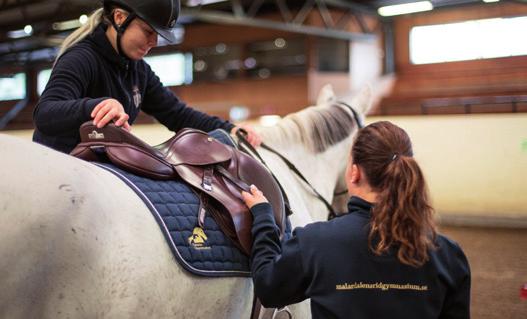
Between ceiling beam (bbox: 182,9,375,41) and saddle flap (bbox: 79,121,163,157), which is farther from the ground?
ceiling beam (bbox: 182,9,375,41)

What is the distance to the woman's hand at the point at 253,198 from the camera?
141 cm

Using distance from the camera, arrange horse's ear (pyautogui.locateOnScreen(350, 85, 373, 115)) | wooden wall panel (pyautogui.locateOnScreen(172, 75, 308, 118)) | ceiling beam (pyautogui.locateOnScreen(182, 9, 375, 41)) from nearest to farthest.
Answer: horse's ear (pyautogui.locateOnScreen(350, 85, 373, 115))
ceiling beam (pyautogui.locateOnScreen(182, 9, 375, 41))
wooden wall panel (pyautogui.locateOnScreen(172, 75, 308, 118))

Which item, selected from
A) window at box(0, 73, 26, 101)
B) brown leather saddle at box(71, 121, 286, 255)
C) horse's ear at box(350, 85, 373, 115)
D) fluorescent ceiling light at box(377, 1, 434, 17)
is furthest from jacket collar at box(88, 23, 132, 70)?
fluorescent ceiling light at box(377, 1, 434, 17)

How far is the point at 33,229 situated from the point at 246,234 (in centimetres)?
57

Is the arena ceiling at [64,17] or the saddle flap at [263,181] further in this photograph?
the arena ceiling at [64,17]

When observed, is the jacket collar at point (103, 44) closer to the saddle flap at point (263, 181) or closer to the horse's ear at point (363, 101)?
the saddle flap at point (263, 181)

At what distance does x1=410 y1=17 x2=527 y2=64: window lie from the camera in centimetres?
1021

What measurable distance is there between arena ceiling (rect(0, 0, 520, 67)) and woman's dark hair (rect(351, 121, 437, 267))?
18.1ft

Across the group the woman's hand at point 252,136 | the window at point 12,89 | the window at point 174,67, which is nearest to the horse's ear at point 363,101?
the woman's hand at point 252,136

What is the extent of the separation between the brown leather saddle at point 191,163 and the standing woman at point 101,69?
0.18 feet

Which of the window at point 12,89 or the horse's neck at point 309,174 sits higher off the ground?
the window at point 12,89

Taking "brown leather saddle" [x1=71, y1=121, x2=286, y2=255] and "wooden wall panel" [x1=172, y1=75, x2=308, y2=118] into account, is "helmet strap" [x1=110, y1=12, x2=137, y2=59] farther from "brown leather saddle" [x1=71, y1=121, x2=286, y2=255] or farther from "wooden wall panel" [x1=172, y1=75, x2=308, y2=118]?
"wooden wall panel" [x1=172, y1=75, x2=308, y2=118]

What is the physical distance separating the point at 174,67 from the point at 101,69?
12.4 m

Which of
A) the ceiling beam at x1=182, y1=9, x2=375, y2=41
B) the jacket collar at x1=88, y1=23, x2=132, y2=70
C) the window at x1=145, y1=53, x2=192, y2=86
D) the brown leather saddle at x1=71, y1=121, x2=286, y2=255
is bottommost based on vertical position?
the brown leather saddle at x1=71, y1=121, x2=286, y2=255
